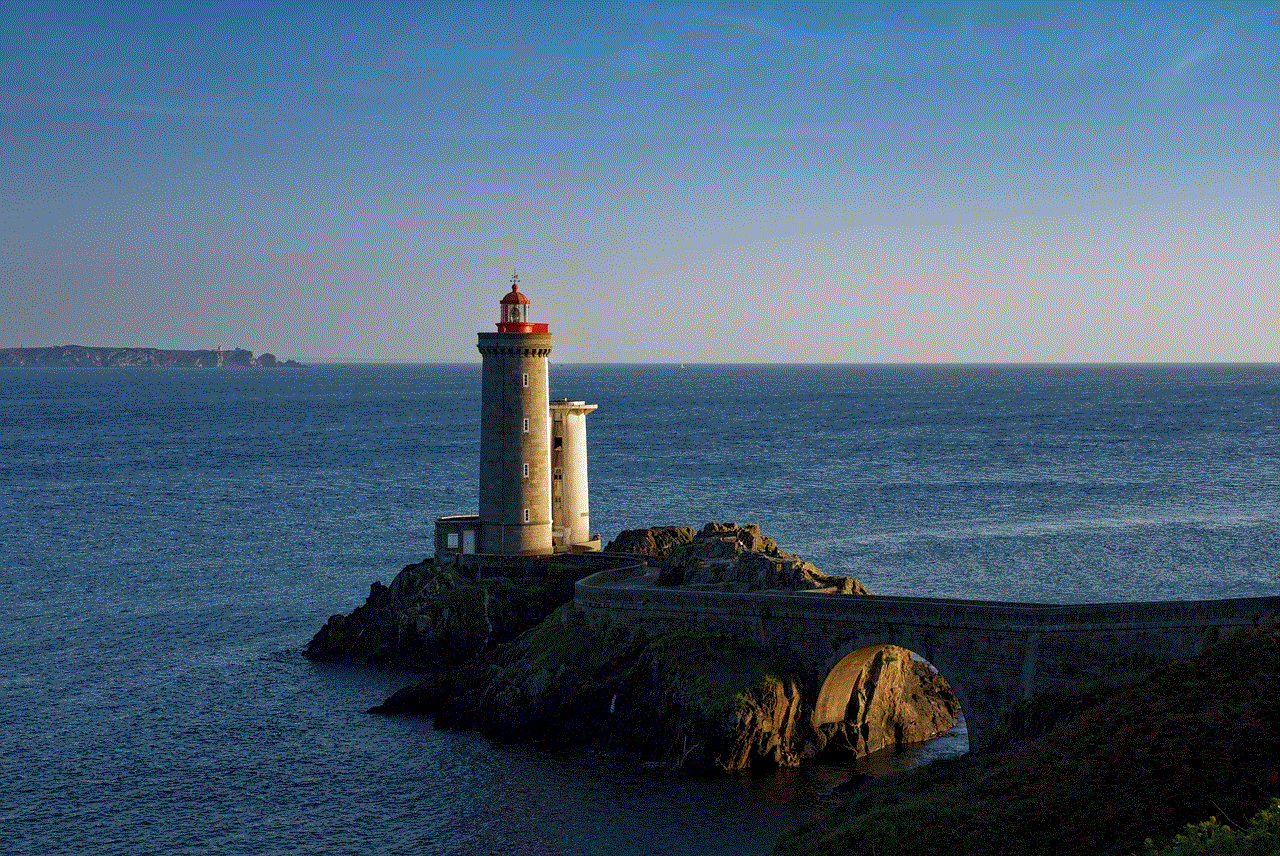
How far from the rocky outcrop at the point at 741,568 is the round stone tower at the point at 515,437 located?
8855 mm

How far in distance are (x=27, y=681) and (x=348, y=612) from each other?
1766cm

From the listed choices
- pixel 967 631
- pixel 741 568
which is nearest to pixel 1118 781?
pixel 967 631

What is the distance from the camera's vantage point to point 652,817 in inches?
1713

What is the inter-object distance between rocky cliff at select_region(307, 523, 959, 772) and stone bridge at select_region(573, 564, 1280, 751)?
0.77m

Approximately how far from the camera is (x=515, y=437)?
66.5 m

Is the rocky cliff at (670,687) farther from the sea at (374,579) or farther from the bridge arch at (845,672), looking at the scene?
the sea at (374,579)

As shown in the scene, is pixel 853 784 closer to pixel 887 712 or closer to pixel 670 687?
pixel 887 712

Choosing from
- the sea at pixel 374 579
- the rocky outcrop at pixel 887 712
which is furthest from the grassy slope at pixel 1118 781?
the rocky outcrop at pixel 887 712

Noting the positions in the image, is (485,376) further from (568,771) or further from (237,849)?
(237,849)

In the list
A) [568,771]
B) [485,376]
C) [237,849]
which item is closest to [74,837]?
[237,849]

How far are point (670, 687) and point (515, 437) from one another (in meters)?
19.9

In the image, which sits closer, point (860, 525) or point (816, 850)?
point (816, 850)

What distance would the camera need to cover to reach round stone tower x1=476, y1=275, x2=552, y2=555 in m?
66.5

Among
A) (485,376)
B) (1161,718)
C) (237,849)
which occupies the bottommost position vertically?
(237,849)
